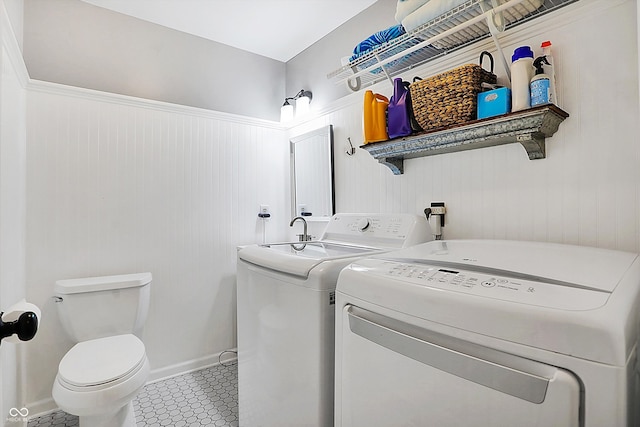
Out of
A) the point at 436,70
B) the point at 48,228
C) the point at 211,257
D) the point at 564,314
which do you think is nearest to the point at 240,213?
the point at 211,257

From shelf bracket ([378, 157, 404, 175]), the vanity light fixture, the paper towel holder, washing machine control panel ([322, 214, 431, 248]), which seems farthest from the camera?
the vanity light fixture

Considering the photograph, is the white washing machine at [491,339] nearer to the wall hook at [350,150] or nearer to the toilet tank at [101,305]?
the wall hook at [350,150]

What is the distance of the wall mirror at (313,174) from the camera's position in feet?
7.61

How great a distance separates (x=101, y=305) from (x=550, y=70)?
8.04ft

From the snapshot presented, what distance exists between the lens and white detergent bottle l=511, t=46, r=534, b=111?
3.74 ft

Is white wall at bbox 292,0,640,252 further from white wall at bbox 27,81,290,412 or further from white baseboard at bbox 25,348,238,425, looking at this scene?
white baseboard at bbox 25,348,238,425

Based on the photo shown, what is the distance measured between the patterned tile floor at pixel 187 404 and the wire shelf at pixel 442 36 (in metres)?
2.07

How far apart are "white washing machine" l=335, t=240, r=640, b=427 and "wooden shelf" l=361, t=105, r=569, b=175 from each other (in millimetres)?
413

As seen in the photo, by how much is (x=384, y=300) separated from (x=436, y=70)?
131 centimetres

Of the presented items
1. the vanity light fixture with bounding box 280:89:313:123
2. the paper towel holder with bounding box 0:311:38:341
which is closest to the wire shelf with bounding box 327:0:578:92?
the vanity light fixture with bounding box 280:89:313:123

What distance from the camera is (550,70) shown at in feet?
3.83

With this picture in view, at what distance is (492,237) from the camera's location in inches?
55.8

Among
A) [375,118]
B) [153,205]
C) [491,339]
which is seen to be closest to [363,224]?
[375,118]

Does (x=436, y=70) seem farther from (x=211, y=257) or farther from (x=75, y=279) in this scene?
(x=75, y=279)
